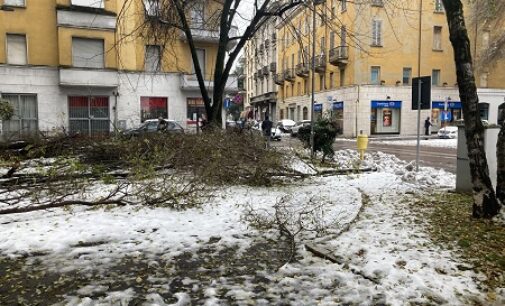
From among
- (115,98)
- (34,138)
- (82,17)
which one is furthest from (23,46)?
(34,138)

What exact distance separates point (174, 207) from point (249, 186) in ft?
7.04

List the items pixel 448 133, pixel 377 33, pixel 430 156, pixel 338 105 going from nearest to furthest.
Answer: pixel 430 156 < pixel 448 133 < pixel 377 33 < pixel 338 105

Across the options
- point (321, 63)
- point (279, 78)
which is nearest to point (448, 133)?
point (321, 63)

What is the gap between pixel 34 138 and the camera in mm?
10094

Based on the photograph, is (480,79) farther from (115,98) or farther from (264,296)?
(264,296)

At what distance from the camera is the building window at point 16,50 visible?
892 inches

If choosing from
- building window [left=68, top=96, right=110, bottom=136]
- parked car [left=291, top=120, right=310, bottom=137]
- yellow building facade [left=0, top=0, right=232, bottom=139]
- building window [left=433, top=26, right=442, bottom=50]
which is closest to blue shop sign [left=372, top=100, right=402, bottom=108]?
building window [left=433, top=26, right=442, bottom=50]

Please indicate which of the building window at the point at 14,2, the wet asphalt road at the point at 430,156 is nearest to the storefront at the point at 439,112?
the wet asphalt road at the point at 430,156

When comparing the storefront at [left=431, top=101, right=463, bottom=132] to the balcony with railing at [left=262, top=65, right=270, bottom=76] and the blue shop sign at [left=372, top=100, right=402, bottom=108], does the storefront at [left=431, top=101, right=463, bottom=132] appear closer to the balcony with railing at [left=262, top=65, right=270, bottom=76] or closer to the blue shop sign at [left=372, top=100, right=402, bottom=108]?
the blue shop sign at [left=372, top=100, right=402, bottom=108]

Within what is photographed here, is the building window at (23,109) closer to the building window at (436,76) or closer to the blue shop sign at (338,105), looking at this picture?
the blue shop sign at (338,105)

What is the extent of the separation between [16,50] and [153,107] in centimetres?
787

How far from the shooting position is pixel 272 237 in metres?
5.11

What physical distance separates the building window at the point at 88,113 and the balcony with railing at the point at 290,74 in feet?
99.2

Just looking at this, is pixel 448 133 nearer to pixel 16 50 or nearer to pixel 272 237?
pixel 16 50
